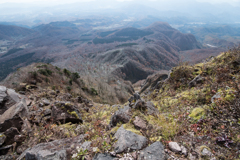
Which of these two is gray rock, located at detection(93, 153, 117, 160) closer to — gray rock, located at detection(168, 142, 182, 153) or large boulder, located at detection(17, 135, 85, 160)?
large boulder, located at detection(17, 135, 85, 160)

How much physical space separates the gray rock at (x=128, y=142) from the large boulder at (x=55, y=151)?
1272mm

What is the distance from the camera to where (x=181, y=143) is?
3.16 m

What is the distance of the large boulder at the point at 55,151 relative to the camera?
3.14 meters

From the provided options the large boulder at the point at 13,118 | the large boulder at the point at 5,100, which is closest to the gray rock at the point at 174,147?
the large boulder at the point at 13,118

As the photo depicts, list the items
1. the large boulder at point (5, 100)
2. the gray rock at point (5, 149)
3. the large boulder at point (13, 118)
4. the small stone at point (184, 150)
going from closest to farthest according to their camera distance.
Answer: the small stone at point (184, 150), the gray rock at point (5, 149), the large boulder at point (13, 118), the large boulder at point (5, 100)

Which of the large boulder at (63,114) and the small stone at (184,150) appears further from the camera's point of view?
the large boulder at (63,114)

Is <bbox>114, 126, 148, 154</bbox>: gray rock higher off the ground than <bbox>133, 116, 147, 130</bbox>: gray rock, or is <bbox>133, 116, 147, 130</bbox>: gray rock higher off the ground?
<bbox>114, 126, 148, 154</bbox>: gray rock

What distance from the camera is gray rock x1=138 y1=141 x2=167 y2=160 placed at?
2.73 meters

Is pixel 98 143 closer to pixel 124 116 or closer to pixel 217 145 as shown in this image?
pixel 124 116

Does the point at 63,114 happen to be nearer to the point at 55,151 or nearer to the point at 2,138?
the point at 2,138

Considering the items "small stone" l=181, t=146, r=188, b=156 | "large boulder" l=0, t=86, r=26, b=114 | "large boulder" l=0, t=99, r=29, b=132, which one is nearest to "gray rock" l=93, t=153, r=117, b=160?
"small stone" l=181, t=146, r=188, b=156

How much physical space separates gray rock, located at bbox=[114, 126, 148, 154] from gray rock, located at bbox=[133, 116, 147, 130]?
637 mm

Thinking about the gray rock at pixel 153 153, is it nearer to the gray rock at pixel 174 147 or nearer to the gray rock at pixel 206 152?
the gray rock at pixel 174 147

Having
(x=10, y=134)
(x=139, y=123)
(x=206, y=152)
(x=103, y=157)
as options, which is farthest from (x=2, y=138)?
(x=206, y=152)
